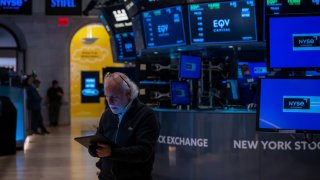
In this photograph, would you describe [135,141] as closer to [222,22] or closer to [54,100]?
[222,22]

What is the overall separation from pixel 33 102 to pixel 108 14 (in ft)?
12.8

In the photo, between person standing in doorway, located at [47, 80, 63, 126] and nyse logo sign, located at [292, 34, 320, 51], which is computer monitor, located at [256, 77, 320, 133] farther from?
person standing in doorway, located at [47, 80, 63, 126]

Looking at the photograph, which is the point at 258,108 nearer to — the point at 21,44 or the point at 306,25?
the point at 306,25

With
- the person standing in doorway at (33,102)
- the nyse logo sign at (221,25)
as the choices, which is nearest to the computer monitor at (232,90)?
the nyse logo sign at (221,25)

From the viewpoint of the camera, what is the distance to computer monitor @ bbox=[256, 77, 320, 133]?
4.30 m

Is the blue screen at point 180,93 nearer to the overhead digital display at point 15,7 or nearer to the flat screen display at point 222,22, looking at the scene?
the flat screen display at point 222,22

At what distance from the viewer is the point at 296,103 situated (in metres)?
4.37

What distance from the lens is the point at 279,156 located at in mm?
6230

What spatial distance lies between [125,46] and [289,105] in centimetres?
964

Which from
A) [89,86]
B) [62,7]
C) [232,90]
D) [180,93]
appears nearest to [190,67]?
[180,93]

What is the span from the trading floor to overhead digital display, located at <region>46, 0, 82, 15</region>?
3294mm

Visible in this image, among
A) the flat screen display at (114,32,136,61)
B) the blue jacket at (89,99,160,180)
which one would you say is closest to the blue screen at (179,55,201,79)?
the blue jacket at (89,99,160,180)

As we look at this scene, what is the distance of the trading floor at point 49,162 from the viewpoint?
28.4ft

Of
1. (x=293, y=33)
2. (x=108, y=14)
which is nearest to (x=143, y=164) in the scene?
(x=293, y=33)
